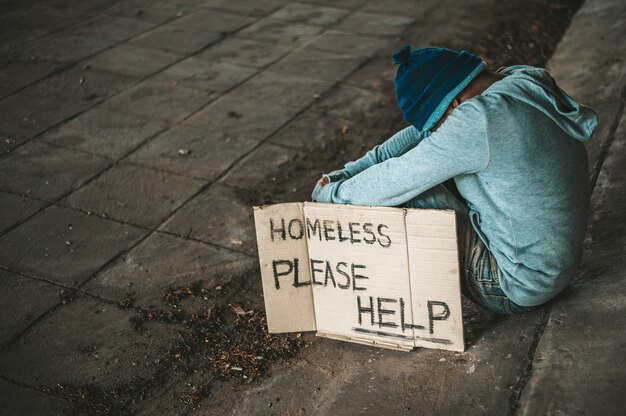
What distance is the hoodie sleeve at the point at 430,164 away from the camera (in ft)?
7.45

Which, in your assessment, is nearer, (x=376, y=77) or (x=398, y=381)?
(x=398, y=381)

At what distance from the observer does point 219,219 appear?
3947mm

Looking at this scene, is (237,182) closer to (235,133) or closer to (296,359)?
(235,133)

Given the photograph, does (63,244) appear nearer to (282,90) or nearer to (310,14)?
(282,90)

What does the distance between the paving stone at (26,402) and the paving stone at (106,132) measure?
2.18m

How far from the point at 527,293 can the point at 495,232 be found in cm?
28

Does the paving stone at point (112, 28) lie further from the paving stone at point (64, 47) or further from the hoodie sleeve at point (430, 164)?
the hoodie sleeve at point (430, 164)

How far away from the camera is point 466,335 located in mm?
2785

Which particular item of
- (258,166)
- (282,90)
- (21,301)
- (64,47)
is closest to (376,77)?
(282,90)

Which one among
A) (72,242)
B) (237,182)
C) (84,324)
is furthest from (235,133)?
(84,324)

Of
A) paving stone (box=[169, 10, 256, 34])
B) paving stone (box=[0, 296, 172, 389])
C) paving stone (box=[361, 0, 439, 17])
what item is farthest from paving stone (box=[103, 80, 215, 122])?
paving stone (box=[361, 0, 439, 17])

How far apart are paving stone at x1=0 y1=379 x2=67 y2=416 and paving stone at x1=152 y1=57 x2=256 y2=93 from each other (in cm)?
333

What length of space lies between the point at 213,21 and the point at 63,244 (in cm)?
406

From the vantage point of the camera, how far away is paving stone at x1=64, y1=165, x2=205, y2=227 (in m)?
4.03
